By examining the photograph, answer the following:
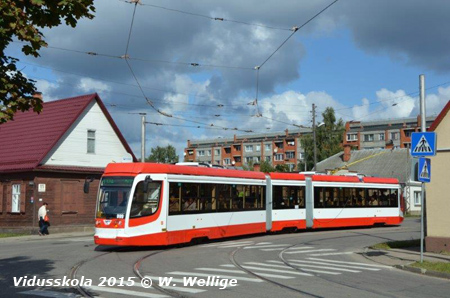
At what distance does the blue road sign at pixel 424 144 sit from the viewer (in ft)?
50.8

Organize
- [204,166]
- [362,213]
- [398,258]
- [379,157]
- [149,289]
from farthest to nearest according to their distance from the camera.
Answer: [379,157]
[362,213]
[204,166]
[398,258]
[149,289]

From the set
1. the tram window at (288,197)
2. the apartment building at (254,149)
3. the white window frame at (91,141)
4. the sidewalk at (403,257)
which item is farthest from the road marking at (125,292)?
the apartment building at (254,149)

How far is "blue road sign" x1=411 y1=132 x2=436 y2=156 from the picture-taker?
15.5 metres

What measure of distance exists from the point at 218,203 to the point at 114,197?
505 cm

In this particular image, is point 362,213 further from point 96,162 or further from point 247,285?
point 247,285

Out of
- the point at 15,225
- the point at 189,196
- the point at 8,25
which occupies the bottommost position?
the point at 15,225

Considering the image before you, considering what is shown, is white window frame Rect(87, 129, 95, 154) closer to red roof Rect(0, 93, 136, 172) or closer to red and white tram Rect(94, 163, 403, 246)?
red roof Rect(0, 93, 136, 172)

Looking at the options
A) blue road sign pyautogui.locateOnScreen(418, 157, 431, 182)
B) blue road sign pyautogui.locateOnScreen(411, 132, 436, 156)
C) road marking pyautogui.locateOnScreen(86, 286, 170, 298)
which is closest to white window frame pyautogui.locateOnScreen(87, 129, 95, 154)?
blue road sign pyautogui.locateOnScreen(411, 132, 436, 156)

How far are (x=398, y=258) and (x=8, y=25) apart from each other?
13.2m

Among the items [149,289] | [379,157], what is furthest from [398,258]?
[379,157]

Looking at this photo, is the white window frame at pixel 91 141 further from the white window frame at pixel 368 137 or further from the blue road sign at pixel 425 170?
the white window frame at pixel 368 137

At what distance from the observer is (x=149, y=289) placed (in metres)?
10.8

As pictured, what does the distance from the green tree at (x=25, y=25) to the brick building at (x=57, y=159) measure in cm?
2290

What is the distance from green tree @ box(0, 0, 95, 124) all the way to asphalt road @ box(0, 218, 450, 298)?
3.73 metres
